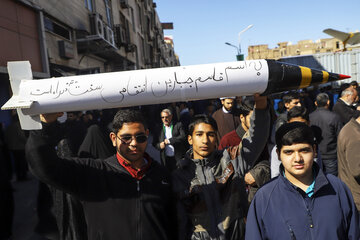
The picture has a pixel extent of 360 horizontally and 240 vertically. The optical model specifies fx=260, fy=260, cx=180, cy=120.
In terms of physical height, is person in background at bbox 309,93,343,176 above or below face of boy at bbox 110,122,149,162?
below

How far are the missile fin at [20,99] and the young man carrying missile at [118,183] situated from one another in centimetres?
10

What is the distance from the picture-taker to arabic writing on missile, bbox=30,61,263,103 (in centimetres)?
210

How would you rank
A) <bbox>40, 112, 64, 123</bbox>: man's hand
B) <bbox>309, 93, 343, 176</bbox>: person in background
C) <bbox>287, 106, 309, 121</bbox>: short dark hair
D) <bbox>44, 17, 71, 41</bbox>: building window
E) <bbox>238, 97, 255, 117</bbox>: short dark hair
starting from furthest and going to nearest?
<bbox>44, 17, 71, 41</bbox>: building window, <bbox>309, 93, 343, 176</bbox>: person in background, <bbox>287, 106, 309, 121</bbox>: short dark hair, <bbox>238, 97, 255, 117</bbox>: short dark hair, <bbox>40, 112, 64, 123</bbox>: man's hand

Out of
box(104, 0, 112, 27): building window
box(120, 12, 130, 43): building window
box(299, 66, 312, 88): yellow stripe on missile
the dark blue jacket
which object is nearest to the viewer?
the dark blue jacket

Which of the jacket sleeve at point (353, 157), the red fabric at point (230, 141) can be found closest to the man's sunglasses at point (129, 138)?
the red fabric at point (230, 141)

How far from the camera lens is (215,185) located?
2.04 meters

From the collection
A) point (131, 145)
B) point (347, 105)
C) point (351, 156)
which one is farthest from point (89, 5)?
point (351, 156)

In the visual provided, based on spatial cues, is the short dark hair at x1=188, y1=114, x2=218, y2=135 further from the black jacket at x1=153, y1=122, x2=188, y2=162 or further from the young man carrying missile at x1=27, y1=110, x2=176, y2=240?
the black jacket at x1=153, y1=122, x2=188, y2=162

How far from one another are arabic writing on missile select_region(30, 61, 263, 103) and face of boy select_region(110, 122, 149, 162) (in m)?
0.24

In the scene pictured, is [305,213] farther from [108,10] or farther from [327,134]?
[108,10]

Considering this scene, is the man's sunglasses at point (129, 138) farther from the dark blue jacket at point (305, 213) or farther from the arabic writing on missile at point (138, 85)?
the dark blue jacket at point (305, 213)

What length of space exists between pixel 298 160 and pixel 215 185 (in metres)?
0.65

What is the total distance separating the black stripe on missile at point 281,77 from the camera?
223 centimetres

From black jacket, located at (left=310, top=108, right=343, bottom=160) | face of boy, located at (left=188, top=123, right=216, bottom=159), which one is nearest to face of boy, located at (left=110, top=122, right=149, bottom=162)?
face of boy, located at (left=188, top=123, right=216, bottom=159)
